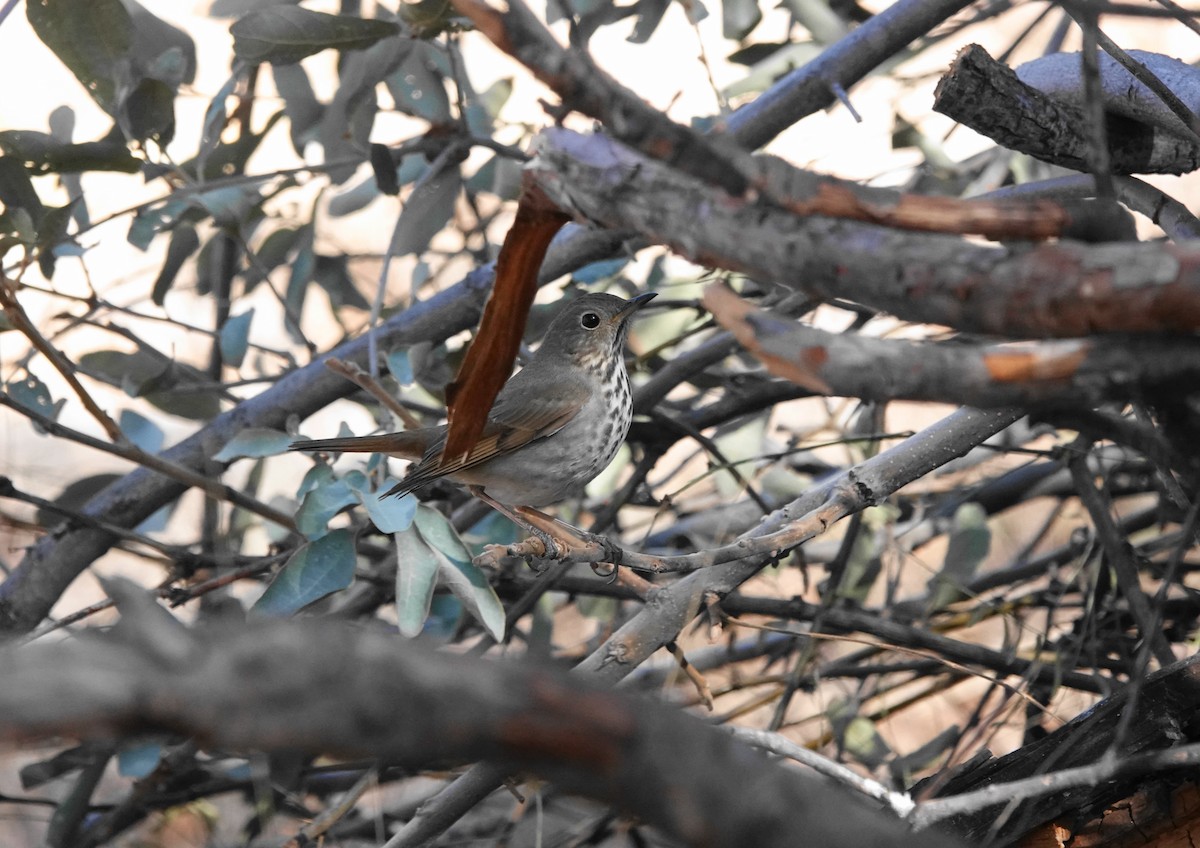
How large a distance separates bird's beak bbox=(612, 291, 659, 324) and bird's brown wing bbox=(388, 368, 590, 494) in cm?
26

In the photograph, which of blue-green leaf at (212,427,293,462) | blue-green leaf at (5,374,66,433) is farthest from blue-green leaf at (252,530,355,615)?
blue-green leaf at (5,374,66,433)

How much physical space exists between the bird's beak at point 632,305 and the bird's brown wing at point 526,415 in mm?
261

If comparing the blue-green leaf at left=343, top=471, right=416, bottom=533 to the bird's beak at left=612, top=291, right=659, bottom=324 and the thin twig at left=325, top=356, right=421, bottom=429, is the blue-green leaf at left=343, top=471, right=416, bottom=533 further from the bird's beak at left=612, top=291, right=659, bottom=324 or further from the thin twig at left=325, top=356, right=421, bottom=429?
the bird's beak at left=612, top=291, right=659, bottom=324

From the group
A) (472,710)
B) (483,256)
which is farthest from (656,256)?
(472,710)

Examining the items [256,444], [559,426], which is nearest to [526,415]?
[559,426]

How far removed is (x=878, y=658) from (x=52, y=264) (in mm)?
2901

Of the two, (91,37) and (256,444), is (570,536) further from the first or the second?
(91,37)

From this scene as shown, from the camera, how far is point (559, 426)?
364cm

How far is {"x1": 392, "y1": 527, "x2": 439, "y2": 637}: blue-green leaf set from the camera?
2.61m

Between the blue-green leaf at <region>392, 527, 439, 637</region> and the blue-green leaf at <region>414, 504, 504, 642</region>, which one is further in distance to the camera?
the blue-green leaf at <region>414, 504, 504, 642</region>

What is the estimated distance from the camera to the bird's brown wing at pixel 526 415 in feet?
11.5

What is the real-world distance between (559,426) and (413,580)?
41.9 inches

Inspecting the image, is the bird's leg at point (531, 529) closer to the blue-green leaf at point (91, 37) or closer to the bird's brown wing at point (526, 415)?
the bird's brown wing at point (526, 415)

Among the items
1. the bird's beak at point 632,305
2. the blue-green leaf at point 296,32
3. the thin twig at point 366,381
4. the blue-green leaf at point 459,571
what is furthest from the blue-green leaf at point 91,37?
the bird's beak at point 632,305
